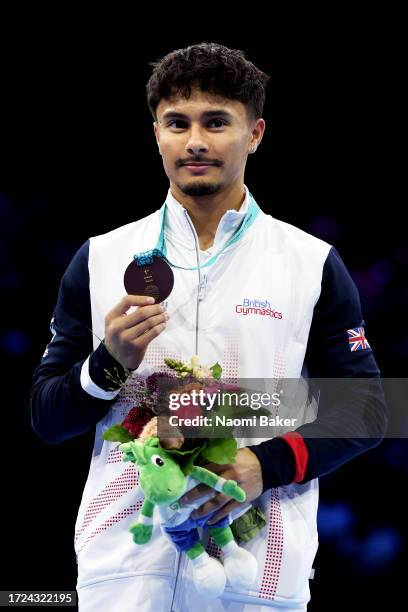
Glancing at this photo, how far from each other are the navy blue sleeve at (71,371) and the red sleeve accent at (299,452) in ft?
1.40

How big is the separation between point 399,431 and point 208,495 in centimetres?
171

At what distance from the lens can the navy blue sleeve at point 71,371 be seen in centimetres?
226

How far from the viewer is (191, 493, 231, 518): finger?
6.85 feet

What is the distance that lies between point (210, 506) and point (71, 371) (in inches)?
20.7

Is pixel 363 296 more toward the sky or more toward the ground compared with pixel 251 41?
more toward the ground

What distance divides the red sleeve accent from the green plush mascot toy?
22 centimetres

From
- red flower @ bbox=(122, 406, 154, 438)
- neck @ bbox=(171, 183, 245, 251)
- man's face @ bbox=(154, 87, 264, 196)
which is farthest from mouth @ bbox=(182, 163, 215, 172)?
red flower @ bbox=(122, 406, 154, 438)

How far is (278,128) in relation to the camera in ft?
11.9

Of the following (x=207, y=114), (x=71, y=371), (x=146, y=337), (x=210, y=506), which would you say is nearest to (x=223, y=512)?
(x=210, y=506)

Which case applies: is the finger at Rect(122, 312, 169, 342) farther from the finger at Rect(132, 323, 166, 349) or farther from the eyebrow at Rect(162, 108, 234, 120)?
the eyebrow at Rect(162, 108, 234, 120)

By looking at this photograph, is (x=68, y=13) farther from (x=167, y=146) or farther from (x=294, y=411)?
(x=294, y=411)

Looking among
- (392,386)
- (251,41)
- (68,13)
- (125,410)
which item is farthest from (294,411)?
(68,13)

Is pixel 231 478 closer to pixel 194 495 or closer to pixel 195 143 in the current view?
pixel 194 495

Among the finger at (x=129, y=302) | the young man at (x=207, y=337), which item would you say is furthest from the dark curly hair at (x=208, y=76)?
the finger at (x=129, y=302)
